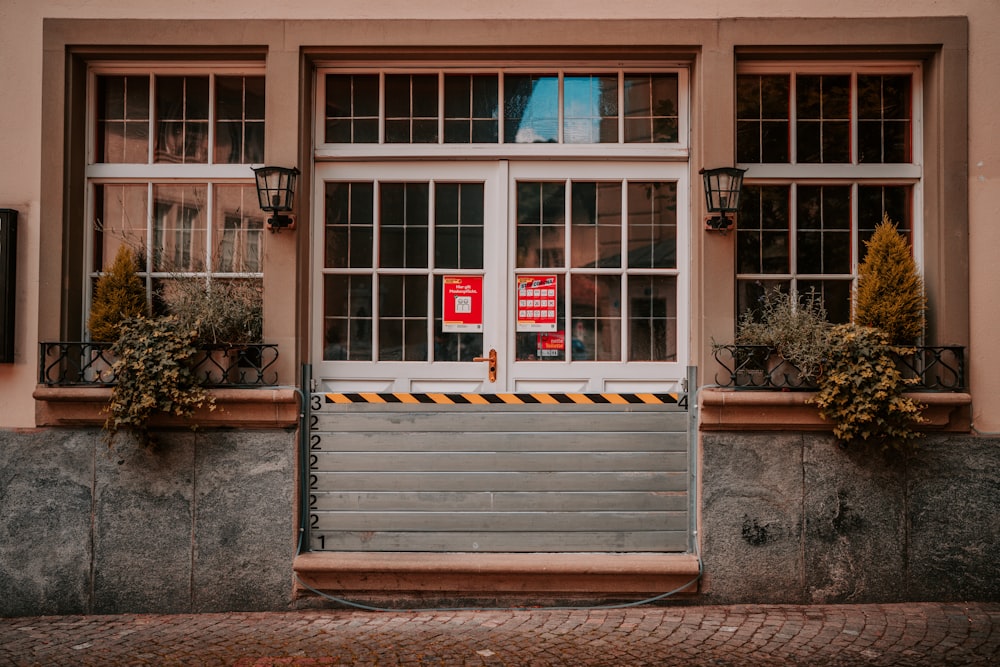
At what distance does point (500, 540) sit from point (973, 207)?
14.2ft

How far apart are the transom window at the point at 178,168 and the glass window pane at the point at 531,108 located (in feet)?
6.51

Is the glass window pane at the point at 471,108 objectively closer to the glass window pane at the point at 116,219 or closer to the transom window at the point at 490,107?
the transom window at the point at 490,107

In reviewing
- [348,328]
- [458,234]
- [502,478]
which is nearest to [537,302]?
[458,234]

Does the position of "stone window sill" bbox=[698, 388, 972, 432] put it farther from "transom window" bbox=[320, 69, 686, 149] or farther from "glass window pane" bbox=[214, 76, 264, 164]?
"glass window pane" bbox=[214, 76, 264, 164]

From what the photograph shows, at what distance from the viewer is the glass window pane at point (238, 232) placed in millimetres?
5488

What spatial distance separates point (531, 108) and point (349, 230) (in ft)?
5.76

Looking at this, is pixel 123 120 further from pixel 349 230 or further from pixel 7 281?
pixel 349 230

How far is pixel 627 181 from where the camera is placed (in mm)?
5484

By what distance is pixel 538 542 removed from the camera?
521 centimetres

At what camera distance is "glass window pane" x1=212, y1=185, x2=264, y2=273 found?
549cm

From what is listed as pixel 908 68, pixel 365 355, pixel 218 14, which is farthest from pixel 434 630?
pixel 908 68

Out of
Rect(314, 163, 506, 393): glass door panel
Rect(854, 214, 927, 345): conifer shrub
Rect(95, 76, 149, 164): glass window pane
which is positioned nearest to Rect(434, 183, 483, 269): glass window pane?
Rect(314, 163, 506, 393): glass door panel

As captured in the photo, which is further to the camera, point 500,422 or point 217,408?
point 500,422

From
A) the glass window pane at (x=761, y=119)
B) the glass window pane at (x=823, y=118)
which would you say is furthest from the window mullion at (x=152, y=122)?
the glass window pane at (x=823, y=118)
